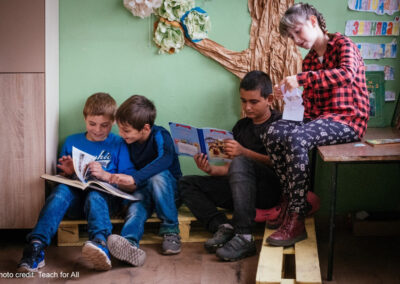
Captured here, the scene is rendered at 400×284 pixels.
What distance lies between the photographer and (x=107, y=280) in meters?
2.80

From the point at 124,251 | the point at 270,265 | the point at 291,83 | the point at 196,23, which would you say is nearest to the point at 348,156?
the point at 291,83

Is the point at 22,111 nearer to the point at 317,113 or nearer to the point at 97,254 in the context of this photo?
the point at 97,254

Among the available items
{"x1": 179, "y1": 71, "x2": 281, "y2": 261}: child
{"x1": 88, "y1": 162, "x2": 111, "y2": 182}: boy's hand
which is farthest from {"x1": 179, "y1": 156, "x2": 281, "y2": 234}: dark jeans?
{"x1": 88, "y1": 162, "x2": 111, "y2": 182}: boy's hand

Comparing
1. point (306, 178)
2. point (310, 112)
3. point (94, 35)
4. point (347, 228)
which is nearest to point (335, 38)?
point (310, 112)

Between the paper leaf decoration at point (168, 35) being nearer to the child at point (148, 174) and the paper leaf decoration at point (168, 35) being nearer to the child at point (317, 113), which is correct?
the child at point (148, 174)

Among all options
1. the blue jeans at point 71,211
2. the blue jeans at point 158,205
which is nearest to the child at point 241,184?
the blue jeans at point 158,205

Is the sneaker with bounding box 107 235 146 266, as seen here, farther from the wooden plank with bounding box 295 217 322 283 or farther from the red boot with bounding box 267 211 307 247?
the wooden plank with bounding box 295 217 322 283

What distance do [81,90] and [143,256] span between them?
1354 mm

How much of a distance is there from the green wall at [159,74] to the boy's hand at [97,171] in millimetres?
587

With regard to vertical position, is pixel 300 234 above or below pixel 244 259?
above

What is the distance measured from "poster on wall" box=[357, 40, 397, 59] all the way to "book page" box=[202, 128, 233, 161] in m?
1.15

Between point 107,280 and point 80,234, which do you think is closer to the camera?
point 107,280

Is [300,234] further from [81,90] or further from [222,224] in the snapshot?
[81,90]

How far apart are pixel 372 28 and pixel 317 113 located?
0.78 meters
